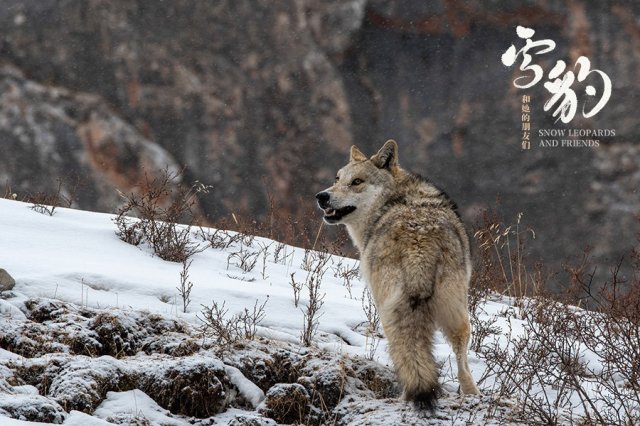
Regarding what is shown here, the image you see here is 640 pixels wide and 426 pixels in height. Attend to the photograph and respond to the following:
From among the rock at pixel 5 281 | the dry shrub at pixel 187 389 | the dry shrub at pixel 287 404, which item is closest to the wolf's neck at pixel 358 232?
the dry shrub at pixel 287 404

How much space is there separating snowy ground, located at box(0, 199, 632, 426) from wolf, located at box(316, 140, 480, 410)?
30 cm

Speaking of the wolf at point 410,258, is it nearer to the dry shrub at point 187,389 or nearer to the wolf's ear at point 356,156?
the wolf's ear at point 356,156

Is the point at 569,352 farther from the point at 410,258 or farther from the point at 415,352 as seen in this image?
the point at 410,258

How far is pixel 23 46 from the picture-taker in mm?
22422

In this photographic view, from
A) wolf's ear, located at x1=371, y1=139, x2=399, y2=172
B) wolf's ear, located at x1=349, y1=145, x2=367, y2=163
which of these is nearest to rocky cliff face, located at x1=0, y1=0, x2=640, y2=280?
wolf's ear, located at x1=349, y1=145, x2=367, y2=163

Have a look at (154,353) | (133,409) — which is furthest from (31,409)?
(154,353)

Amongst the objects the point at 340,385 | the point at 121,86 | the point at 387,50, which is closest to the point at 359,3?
the point at 387,50

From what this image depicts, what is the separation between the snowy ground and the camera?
381 centimetres

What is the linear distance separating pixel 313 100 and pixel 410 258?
1852 centimetres

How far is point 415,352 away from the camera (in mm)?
3865

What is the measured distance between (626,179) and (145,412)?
1947 centimetres

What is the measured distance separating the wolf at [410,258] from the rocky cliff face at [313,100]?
14.6m

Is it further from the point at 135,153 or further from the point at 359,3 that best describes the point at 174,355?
the point at 359,3

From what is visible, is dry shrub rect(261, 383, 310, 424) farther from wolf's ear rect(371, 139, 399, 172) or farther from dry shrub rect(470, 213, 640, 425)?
wolf's ear rect(371, 139, 399, 172)
